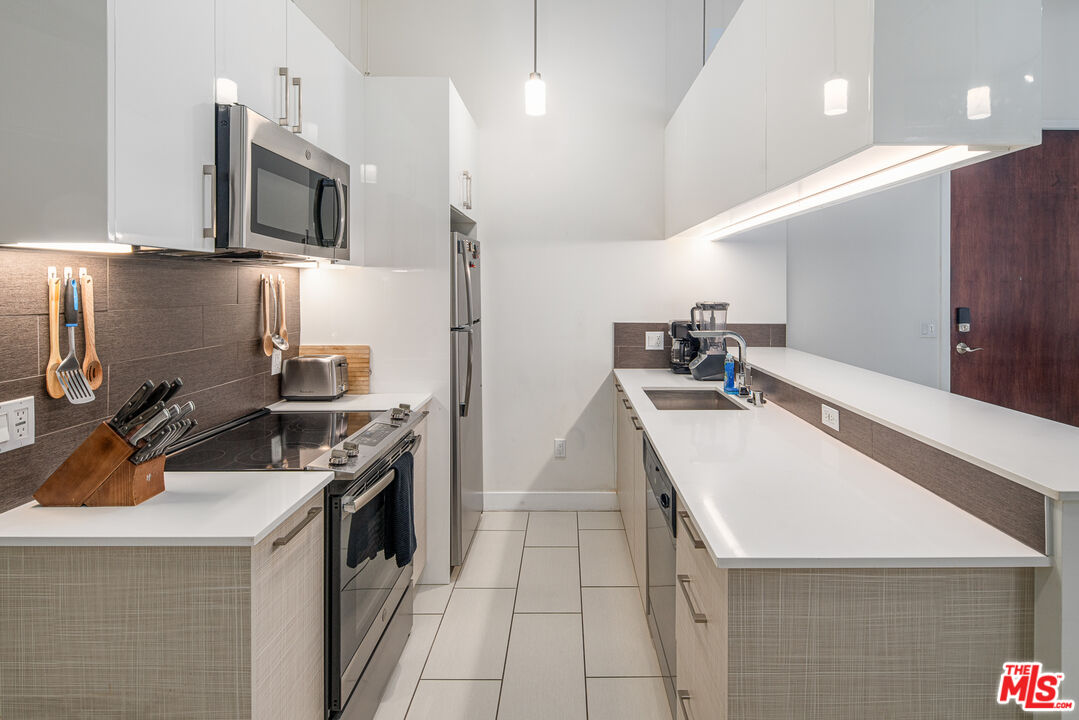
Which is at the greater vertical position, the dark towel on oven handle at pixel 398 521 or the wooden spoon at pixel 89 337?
the wooden spoon at pixel 89 337

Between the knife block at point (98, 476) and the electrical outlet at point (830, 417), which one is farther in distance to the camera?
the electrical outlet at point (830, 417)

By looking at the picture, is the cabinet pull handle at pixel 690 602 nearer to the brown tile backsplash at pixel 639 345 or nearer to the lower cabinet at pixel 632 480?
the lower cabinet at pixel 632 480

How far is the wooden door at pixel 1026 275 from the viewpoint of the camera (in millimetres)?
3107

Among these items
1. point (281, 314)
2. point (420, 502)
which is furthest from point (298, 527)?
point (281, 314)

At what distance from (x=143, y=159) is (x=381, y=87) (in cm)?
174

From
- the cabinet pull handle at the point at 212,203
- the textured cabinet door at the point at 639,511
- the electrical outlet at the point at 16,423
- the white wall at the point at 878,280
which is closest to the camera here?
the electrical outlet at the point at 16,423

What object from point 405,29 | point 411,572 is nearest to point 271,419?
point 411,572

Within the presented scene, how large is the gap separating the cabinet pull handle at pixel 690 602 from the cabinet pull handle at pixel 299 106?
182 cm

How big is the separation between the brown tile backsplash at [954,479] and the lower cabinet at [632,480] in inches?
28.4

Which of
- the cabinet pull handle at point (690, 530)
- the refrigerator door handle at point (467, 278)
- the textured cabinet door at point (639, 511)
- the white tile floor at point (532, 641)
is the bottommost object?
the white tile floor at point (532, 641)

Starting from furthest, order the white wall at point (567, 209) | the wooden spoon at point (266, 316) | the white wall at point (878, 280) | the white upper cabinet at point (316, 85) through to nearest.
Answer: the white wall at point (567, 209), the white wall at point (878, 280), the wooden spoon at point (266, 316), the white upper cabinet at point (316, 85)

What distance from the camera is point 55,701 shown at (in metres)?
1.35

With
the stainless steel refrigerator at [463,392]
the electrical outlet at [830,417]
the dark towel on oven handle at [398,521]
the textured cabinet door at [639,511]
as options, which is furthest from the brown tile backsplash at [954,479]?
the stainless steel refrigerator at [463,392]

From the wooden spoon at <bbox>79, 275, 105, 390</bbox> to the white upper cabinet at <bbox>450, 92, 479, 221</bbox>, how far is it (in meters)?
1.61
